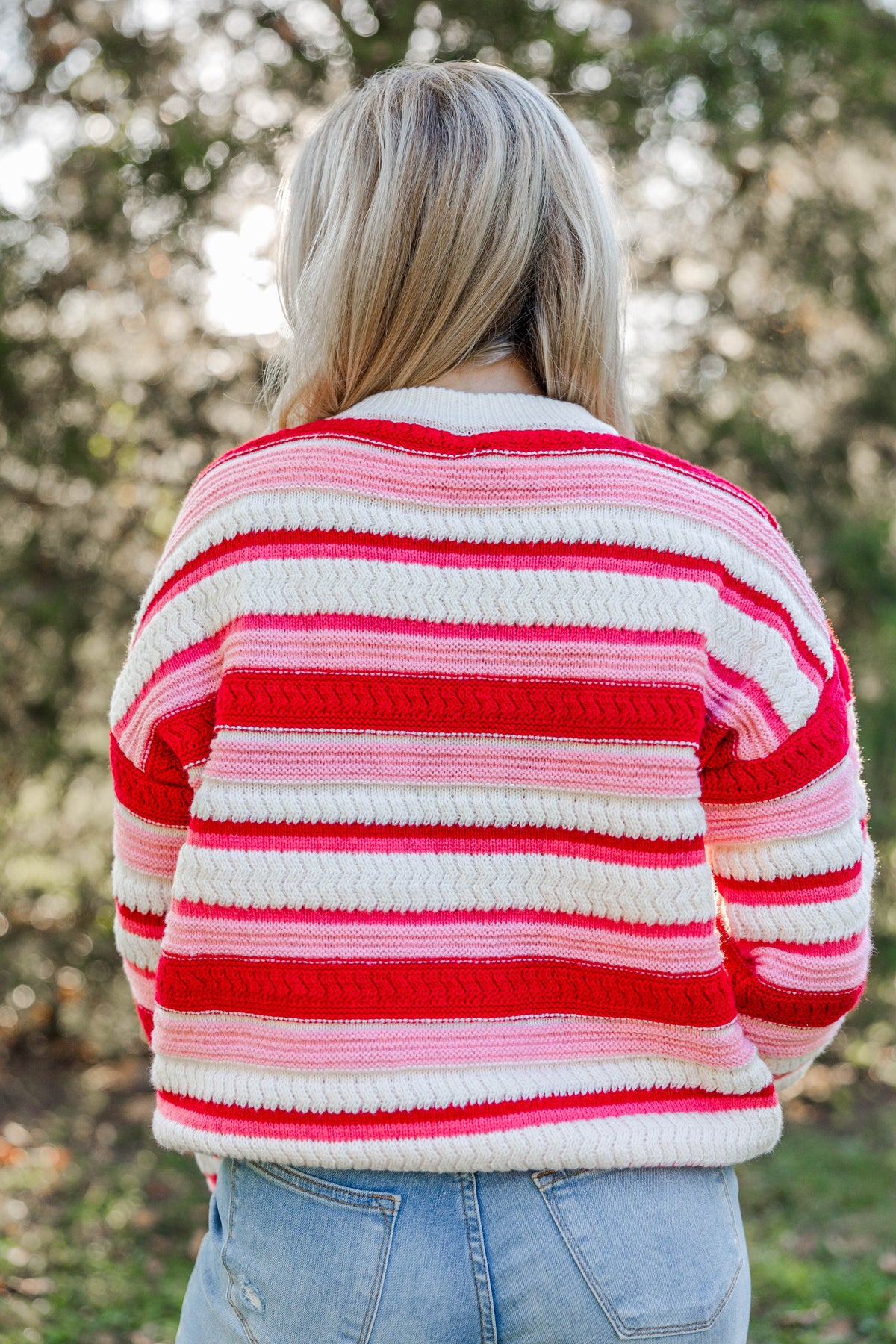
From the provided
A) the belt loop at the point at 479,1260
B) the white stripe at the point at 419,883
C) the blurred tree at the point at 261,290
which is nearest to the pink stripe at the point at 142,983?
the white stripe at the point at 419,883

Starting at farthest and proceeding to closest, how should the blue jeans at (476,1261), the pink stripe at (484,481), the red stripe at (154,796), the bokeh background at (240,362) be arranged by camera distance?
the bokeh background at (240,362) → the red stripe at (154,796) → the pink stripe at (484,481) → the blue jeans at (476,1261)

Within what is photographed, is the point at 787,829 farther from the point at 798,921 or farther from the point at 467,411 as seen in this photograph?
the point at 467,411

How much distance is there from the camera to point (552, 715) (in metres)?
1.31

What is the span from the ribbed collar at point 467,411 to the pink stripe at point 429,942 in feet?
1.86

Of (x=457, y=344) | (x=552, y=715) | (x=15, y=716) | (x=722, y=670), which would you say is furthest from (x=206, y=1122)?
(x=15, y=716)

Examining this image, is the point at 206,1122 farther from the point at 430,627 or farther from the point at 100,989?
the point at 100,989

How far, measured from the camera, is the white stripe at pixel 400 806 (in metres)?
1.31

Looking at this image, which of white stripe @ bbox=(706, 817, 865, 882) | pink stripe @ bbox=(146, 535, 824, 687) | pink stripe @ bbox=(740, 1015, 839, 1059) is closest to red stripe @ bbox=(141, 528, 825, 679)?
pink stripe @ bbox=(146, 535, 824, 687)

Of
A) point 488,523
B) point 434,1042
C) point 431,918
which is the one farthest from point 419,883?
point 488,523

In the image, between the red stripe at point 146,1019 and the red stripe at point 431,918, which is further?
the red stripe at point 146,1019

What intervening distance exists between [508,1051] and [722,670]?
19.3 inches

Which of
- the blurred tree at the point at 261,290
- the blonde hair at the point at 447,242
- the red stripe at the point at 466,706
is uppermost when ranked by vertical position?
the blonde hair at the point at 447,242

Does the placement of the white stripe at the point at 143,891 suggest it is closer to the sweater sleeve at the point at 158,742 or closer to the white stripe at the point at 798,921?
the sweater sleeve at the point at 158,742

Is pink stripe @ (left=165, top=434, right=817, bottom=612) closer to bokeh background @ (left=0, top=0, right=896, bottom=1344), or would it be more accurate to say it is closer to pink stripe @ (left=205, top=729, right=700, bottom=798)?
pink stripe @ (left=205, top=729, right=700, bottom=798)
